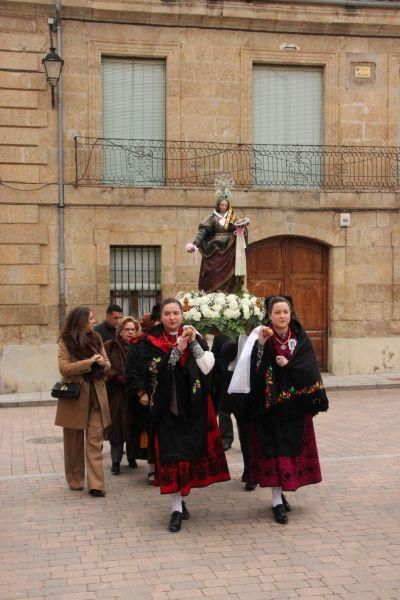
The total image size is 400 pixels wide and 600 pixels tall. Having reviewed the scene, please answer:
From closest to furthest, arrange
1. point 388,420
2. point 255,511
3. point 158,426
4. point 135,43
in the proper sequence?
point 158,426 < point 255,511 < point 388,420 < point 135,43

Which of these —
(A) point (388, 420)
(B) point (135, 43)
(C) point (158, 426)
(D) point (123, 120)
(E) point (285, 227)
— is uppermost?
(B) point (135, 43)

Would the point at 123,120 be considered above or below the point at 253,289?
above

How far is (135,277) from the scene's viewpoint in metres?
16.0

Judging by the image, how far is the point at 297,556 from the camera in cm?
541

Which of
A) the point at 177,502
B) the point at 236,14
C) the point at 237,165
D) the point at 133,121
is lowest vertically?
the point at 177,502

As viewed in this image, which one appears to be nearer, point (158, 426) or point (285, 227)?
point (158, 426)

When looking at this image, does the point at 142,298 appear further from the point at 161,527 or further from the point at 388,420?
the point at 161,527

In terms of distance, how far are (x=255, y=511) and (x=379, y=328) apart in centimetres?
1067

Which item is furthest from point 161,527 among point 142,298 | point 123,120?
point 123,120

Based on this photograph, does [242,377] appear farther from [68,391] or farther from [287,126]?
[287,126]

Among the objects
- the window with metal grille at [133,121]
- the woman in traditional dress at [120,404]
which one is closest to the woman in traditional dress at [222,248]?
the woman in traditional dress at [120,404]

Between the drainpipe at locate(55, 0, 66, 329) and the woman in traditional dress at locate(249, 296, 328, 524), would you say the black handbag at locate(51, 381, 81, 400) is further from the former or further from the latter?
the drainpipe at locate(55, 0, 66, 329)

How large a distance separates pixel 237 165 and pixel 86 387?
9.80 m

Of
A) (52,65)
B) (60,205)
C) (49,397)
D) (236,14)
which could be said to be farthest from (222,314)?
(236,14)
